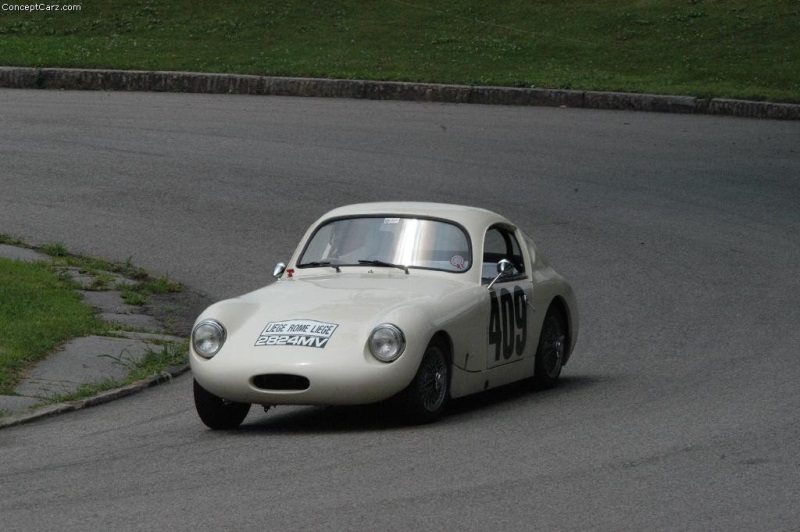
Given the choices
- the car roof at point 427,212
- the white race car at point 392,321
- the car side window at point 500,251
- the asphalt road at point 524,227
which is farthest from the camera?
the car side window at point 500,251

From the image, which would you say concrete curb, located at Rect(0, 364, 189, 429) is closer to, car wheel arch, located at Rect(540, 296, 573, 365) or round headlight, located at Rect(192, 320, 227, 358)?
round headlight, located at Rect(192, 320, 227, 358)

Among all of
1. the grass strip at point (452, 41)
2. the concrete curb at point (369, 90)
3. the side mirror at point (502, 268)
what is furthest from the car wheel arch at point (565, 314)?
the grass strip at point (452, 41)

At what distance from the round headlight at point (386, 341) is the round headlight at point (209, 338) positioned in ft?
2.88

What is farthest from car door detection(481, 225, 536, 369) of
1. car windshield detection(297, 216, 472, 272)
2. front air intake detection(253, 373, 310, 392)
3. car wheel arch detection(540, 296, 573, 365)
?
front air intake detection(253, 373, 310, 392)

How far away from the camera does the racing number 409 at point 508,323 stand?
901cm

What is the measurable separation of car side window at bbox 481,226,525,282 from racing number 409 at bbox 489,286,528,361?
0.24 meters

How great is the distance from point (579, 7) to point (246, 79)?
976cm

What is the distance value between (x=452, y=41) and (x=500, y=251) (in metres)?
18.7

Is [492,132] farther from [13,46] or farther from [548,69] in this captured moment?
[13,46]

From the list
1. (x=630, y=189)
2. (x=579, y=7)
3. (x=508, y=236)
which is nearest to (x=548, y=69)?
(x=579, y=7)

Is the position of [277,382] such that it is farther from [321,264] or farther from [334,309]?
[321,264]

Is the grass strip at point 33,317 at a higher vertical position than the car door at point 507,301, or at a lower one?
lower

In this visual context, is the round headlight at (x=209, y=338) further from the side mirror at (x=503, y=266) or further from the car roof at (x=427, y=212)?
the side mirror at (x=503, y=266)

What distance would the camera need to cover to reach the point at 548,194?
664 inches
